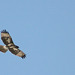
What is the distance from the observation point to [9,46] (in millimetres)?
85250

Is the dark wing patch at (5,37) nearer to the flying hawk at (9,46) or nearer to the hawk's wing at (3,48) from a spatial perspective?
the flying hawk at (9,46)

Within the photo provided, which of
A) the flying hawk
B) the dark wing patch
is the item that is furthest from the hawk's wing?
the dark wing patch

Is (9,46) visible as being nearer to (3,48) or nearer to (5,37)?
(3,48)

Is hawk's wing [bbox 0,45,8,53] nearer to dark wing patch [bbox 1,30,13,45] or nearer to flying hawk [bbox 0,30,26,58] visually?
flying hawk [bbox 0,30,26,58]

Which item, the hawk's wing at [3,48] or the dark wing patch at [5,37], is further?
the hawk's wing at [3,48]

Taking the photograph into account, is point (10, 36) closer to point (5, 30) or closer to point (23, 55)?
point (5, 30)

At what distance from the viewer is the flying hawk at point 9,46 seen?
272ft

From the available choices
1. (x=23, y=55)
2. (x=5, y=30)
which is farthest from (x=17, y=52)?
(x=5, y=30)

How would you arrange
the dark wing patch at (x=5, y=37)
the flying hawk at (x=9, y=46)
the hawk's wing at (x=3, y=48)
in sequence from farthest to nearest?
the hawk's wing at (x=3, y=48) < the flying hawk at (x=9, y=46) < the dark wing patch at (x=5, y=37)

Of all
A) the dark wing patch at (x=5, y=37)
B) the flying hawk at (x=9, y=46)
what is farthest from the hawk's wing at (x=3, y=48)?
the dark wing patch at (x=5, y=37)

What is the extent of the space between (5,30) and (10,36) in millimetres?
1674

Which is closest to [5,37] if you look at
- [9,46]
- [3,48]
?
[9,46]

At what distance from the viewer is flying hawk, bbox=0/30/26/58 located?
82.8 metres

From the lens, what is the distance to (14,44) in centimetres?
8456
